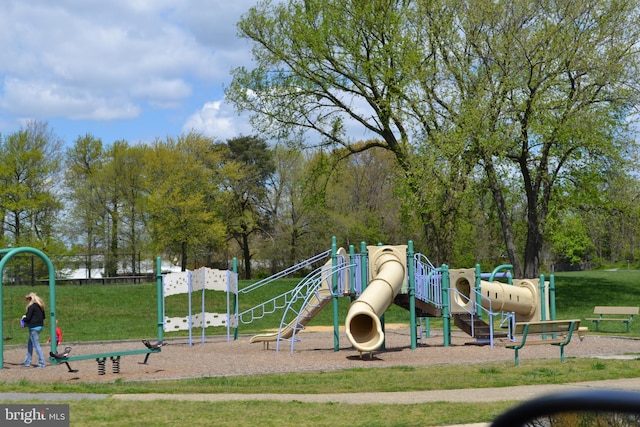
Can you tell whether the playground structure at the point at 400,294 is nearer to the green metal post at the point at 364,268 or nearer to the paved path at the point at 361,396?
the green metal post at the point at 364,268

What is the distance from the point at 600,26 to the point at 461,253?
76.2 ft

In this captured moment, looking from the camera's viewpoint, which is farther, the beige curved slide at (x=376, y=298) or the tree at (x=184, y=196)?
the tree at (x=184, y=196)

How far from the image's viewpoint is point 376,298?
18734 millimetres

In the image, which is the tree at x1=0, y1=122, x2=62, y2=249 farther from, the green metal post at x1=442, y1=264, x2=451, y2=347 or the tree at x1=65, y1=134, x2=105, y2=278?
the green metal post at x1=442, y1=264, x2=451, y2=347

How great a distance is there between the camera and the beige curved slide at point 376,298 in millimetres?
18000

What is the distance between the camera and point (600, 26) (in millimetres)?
33094

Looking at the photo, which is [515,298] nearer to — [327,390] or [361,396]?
[327,390]

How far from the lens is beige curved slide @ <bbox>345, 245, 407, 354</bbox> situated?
18.0 m

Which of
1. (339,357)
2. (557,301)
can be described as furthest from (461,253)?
(339,357)

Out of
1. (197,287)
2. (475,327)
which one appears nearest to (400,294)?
(475,327)

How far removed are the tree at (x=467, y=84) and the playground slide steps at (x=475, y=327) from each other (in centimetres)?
994

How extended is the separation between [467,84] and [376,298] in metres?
17.6

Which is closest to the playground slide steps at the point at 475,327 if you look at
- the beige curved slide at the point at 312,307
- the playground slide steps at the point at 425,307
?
the playground slide steps at the point at 425,307

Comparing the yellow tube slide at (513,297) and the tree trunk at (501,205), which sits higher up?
the tree trunk at (501,205)
